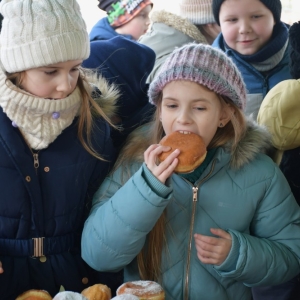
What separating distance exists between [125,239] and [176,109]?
16.0 inches

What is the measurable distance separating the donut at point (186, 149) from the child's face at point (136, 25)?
67.6 inches

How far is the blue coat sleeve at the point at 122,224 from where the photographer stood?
1.42 m

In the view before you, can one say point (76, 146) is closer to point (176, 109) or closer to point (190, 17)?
point (176, 109)

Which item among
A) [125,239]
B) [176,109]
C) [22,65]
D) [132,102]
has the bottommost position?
[125,239]

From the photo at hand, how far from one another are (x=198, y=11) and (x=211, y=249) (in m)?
1.54

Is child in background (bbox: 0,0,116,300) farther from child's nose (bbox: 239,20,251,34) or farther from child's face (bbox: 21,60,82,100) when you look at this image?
child's nose (bbox: 239,20,251,34)

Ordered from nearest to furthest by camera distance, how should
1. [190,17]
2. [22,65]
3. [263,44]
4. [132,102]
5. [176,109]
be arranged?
[22,65] < [176,109] < [132,102] < [263,44] < [190,17]

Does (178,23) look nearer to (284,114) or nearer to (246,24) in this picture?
(246,24)

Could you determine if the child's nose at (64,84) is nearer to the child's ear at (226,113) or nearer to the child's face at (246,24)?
the child's ear at (226,113)

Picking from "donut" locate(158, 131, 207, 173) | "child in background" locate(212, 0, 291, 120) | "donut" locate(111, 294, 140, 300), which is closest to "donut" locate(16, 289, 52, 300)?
"donut" locate(111, 294, 140, 300)

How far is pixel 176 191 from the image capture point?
1605mm

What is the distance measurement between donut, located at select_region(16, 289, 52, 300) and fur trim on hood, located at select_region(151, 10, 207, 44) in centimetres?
156

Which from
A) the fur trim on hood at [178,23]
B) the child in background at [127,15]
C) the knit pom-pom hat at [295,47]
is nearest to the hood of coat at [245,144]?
the knit pom-pom hat at [295,47]

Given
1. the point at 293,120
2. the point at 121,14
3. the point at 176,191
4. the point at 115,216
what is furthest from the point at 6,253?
the point at 121,14
